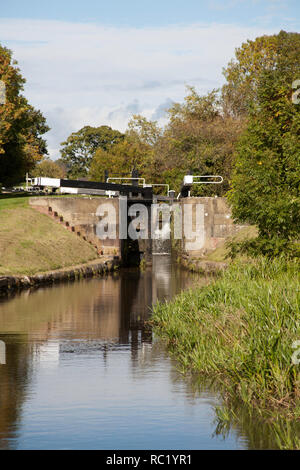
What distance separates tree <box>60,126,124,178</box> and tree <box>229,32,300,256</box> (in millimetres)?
106289

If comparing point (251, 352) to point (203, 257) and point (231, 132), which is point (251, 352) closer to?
point (203, 257)

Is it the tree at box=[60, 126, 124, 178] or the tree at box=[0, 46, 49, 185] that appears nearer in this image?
the tree at box=[0, 46, 49, 185]

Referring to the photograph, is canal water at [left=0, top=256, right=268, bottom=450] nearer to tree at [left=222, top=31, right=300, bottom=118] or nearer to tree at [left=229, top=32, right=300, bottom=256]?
tree at [left=229, top=32, right=300, bottom=256]

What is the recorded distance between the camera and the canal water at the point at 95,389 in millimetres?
11789

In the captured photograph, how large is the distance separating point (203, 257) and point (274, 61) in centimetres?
2953

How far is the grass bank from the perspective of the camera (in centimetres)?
1350

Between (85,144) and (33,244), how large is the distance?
10027cm

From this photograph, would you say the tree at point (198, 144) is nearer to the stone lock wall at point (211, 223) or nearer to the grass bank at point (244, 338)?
the stone lock wall at point (211, 223)

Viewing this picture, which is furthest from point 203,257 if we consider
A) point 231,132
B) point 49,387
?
point 49,387

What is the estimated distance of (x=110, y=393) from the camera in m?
14.7

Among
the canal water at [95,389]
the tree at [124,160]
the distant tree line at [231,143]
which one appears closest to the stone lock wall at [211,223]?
the distant tree line at [231,143]

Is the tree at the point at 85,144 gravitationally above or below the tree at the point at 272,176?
above

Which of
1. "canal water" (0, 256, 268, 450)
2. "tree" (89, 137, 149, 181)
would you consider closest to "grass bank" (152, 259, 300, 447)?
"canal water" (0, 256, 268, 450)

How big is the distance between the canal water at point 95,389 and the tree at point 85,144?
111630mm
